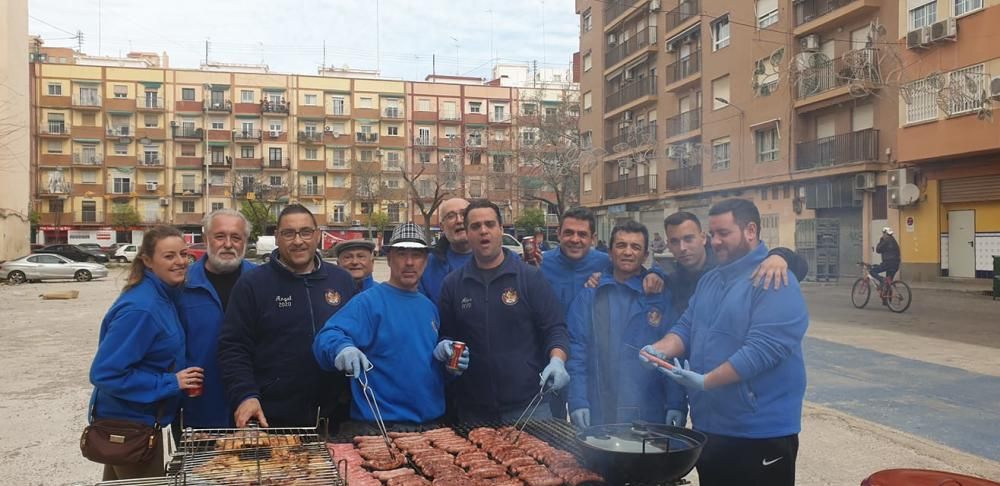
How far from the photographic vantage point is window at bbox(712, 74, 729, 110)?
2831cm

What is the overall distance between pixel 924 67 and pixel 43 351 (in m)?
22.6

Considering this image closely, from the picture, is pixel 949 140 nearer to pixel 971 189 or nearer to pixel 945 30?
pixel 971 189

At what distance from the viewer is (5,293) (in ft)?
71.4

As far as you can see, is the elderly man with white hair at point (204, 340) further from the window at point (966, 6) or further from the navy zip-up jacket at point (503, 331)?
the window at point (966, 6)

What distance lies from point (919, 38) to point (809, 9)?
6143mm

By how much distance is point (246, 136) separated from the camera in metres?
60.8

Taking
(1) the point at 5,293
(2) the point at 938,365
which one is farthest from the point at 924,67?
(1) the point at 5,293

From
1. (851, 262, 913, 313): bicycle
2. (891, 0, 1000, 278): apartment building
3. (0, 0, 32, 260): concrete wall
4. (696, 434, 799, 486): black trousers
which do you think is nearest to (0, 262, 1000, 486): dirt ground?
(696, 434, 799, 486): black trousers

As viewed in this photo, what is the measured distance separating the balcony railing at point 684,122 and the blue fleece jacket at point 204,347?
96.5 ft

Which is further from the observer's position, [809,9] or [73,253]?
[73,253]

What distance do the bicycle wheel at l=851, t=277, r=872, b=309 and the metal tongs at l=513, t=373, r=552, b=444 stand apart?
14.3m

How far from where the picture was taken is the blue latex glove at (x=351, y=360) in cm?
304

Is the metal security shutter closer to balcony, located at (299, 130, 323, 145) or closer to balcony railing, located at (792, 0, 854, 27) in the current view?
balcony railing, located at (792, 0, 854, 27)

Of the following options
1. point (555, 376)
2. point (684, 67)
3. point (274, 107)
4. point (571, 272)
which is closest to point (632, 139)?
point (684, 67)
